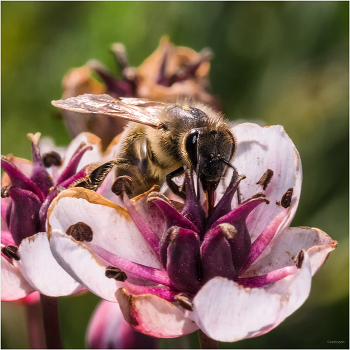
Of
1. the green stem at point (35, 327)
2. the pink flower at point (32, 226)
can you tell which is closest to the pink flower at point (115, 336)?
the green stem at point (35, 327)

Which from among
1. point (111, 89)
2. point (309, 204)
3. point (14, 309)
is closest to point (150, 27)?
point (111, 89)

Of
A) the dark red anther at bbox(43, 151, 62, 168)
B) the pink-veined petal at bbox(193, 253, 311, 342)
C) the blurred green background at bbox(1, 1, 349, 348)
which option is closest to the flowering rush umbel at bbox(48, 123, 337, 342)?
the pink-veined petal at bbox(193, 253, 311, 342)

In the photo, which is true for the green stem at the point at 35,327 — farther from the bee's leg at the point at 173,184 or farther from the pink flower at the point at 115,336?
the bee's leg at the point at 173,184

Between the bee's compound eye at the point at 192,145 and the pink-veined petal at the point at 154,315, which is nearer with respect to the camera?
the pink-veined petal at the point at 154,315

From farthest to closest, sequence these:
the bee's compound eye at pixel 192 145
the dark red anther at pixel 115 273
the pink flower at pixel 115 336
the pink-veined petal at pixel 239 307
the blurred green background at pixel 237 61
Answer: the blurred green background at pixel 237 61 → the pink flower at pixel 115 336 → the bee's compound eye at pixel 192 145 → the dark red anther at pixel 115 273 → the pink-veined petal at pixel 239 307

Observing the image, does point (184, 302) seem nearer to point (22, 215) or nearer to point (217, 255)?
point (217, 255)

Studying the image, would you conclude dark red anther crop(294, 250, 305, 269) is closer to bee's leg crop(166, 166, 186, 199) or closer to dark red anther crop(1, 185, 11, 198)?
bee's leg crop(166, 166, 186, 199)

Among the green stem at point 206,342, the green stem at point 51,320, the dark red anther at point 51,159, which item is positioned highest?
the dark red anther at point 51,159
